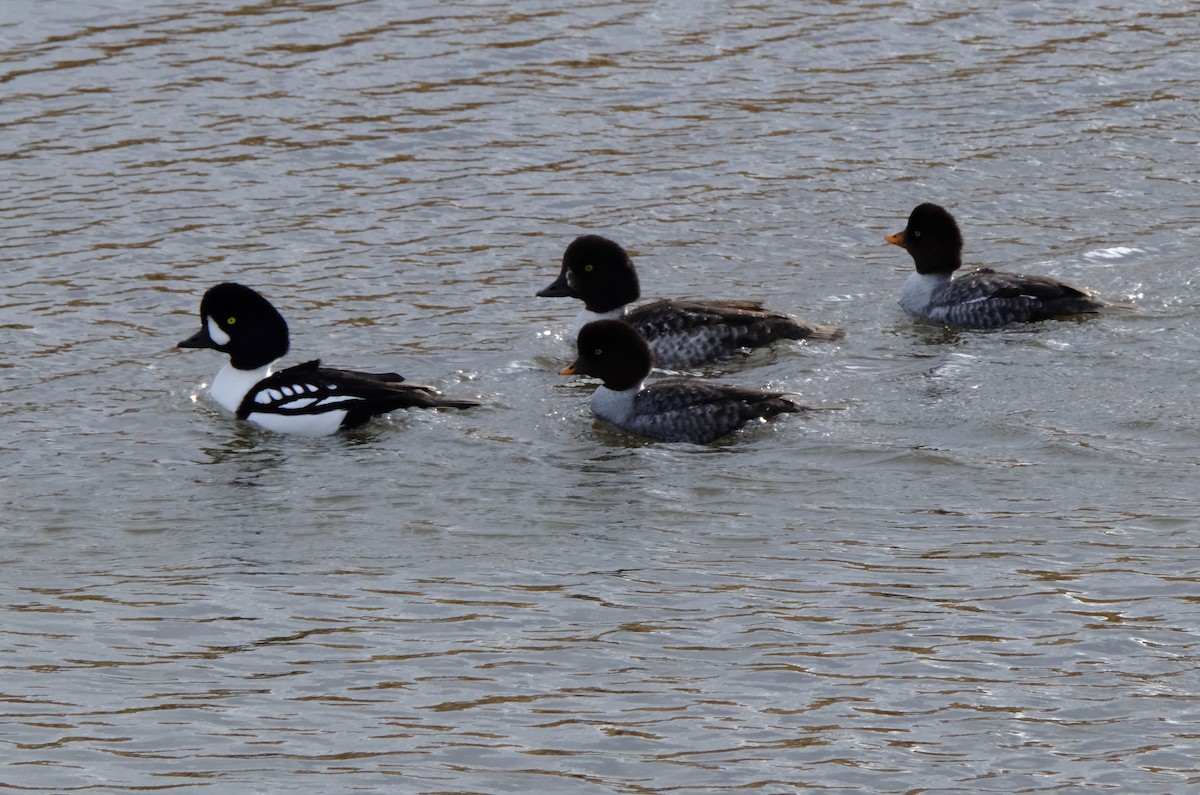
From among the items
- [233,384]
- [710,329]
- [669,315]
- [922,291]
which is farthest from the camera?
[922,291]

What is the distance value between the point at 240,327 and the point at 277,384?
66 cm

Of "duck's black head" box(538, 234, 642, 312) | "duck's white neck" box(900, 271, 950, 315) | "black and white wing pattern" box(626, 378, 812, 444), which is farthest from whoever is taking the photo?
"duck's white neck" box(900, 271, 950, 315)

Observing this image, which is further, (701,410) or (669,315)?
(669,315)

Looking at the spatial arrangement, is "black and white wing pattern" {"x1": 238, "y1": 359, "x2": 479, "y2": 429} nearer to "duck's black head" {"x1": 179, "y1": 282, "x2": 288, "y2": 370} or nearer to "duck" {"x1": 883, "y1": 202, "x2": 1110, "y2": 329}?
"duck's black head" {"x1": 179, "y1": 282, "x2": 288, "y2": 370}

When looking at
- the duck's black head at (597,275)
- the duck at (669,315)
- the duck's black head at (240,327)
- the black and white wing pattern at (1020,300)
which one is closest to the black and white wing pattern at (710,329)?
the duck at (669,315)

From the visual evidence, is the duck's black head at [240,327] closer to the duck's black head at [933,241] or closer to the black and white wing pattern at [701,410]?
the black and white wing pattern at [701,410]

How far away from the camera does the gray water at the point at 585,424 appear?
7660 mm

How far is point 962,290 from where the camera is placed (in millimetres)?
14055

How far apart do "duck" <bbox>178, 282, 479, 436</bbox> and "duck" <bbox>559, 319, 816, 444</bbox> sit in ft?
2.79

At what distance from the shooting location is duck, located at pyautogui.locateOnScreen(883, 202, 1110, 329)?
13.8 metres

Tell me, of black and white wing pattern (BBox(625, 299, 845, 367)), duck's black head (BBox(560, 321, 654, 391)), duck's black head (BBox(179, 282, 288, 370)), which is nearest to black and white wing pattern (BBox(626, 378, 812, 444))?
duck's black head (BBox(560, 321, 654, 391))

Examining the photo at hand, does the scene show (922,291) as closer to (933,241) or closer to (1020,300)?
(933,241)

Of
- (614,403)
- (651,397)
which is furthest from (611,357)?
(651,397)

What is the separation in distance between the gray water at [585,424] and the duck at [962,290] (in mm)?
168
